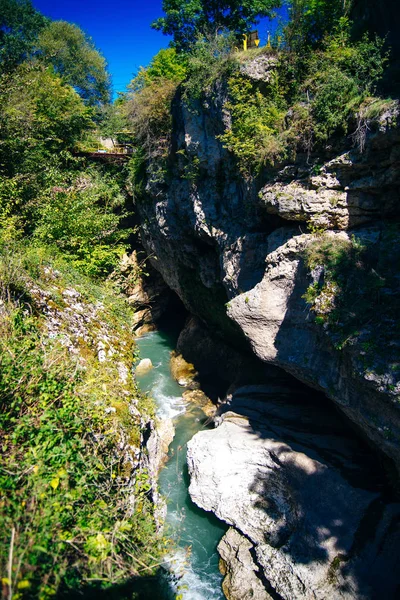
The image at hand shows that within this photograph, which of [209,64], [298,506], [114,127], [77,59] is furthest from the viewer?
[77,59]

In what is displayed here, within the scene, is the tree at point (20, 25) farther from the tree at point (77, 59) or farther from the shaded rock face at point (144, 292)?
the shaded rock face at point (144, 292)

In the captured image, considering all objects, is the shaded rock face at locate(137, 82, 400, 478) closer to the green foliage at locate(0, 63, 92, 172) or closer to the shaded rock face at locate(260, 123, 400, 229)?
the shaded rock face at locate(260, 123, 400, 229)

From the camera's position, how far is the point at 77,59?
2469cm

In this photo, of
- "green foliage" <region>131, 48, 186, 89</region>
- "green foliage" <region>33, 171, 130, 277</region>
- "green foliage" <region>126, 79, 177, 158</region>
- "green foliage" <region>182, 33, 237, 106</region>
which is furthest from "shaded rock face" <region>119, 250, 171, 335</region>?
"green foliage" <region>182, 33, 237, 106</region>

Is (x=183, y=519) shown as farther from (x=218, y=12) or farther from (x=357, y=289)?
(x=218, y=12)

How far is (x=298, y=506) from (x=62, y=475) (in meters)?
5.75

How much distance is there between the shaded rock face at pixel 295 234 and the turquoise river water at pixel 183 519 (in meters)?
3.67

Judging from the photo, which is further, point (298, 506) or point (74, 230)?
point (74, 230)

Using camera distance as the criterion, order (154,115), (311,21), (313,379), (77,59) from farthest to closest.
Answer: (77,59) → (154,115) → (311,21) → (313,379)

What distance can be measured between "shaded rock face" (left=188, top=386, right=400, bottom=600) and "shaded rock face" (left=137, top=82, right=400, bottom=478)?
3.81ft

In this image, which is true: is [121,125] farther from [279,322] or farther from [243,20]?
[279,322]

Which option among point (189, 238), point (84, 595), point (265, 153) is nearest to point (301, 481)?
point (84, 595)

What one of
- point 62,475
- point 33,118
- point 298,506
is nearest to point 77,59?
point 33,118

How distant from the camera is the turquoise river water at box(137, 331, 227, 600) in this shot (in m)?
6.42
